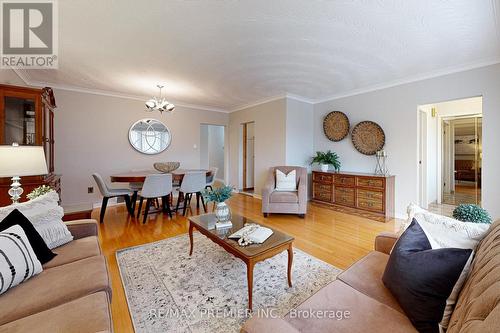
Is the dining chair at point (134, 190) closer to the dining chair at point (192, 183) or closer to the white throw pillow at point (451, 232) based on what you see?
the dining chair at point (192, 183)

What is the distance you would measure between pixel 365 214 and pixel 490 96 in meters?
2.38

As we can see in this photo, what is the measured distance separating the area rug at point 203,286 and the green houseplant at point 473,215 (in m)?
1.10

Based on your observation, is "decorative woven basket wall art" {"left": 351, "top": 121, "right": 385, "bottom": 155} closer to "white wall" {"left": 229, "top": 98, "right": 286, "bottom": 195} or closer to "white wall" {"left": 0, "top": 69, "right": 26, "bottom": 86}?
"white wall" {"left": 229, "top": 98, "right": 286, "bottom": 195}

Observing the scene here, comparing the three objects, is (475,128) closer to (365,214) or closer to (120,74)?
(365,214)

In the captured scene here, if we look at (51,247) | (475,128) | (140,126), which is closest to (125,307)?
(51,247)

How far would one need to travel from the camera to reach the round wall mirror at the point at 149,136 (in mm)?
4879

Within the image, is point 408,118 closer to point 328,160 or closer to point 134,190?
point 328,160

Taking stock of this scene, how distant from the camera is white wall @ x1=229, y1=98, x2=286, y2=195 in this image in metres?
4.73

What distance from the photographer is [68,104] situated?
4141 mm

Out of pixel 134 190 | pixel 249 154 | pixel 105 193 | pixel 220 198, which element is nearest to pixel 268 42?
pixel 220 198

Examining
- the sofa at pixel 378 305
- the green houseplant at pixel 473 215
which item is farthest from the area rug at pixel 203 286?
the green houseplant at pixel 473 215

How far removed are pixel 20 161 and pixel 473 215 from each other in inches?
139

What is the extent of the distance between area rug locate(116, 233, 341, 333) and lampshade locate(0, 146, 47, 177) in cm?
120

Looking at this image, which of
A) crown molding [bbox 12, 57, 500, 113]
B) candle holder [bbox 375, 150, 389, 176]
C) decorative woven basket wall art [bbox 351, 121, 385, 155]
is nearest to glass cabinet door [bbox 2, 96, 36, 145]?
crown molding [bbox 12, 57, 500, 113]
